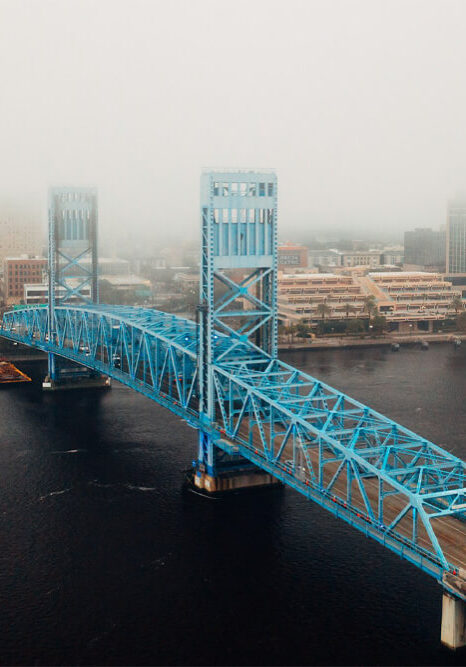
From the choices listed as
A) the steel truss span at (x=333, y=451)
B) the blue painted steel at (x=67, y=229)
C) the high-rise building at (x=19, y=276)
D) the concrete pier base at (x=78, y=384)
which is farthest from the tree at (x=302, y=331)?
the steel truss span at (x=333, y=451)

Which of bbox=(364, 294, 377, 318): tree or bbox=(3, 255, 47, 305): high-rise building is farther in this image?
bbox=(3, 255, 47, 305): high-rise building

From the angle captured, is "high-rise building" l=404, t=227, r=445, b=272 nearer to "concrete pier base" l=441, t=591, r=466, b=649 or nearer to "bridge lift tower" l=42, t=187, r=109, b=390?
"bridge lift tower" l=42, t=187, r=109, b=390

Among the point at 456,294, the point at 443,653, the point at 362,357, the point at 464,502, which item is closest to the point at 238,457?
the point at 464,502

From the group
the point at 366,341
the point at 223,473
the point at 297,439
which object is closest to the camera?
the point at 297,439

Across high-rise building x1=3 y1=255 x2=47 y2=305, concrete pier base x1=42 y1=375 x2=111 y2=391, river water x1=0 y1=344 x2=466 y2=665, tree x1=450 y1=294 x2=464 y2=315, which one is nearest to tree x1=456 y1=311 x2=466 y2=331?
tree x1=450 y1=294 x2=464 y2=315

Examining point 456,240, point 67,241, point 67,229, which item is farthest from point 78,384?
point 456,240

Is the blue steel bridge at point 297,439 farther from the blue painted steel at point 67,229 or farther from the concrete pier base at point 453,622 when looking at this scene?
the blue painted steel at point 67,229

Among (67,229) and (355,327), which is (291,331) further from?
(67,229)

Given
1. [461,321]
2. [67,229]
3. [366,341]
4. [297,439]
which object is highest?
[67,229]
